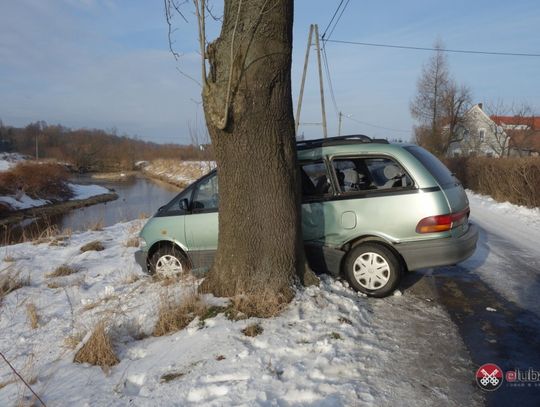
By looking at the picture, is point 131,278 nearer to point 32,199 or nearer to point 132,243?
point 132,243

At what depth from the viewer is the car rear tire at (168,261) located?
595 cm

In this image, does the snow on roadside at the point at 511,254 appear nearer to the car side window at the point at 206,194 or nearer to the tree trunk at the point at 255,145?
the tree trunk at the point at 255,145

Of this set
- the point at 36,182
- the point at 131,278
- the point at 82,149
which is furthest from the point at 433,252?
the point at 82,149

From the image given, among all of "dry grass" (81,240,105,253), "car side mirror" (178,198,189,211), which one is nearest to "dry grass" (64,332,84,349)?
"car side mirror" (178,198,189,211)

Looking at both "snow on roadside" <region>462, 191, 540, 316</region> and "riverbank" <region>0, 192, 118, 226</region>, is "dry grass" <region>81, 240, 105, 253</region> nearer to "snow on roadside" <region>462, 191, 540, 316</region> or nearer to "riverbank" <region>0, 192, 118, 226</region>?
"snow on roadside" <region>462, 191, 540, 316</region>

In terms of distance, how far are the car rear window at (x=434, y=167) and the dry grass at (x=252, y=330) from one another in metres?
2.74

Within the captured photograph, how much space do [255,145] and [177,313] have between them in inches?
72.2

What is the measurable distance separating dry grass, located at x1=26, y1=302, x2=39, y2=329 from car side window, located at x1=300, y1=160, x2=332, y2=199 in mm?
3501

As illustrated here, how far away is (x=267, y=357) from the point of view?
332 centimetres

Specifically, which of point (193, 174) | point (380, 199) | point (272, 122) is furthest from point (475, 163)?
point (193, 174)

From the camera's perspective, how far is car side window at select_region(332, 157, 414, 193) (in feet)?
16.8

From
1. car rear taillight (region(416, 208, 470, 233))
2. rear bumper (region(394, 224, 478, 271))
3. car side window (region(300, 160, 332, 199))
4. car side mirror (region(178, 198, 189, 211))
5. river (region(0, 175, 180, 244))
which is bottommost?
river (region(0, 175, 180, 244))

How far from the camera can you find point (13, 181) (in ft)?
112

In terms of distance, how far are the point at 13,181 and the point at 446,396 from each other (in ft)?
125
